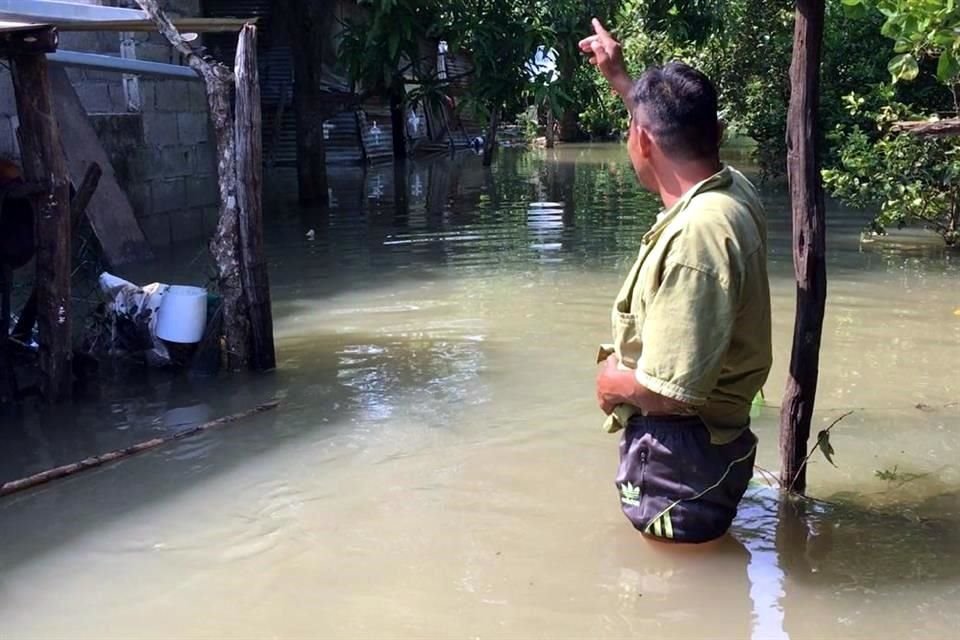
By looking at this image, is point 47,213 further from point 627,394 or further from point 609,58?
point 627,394

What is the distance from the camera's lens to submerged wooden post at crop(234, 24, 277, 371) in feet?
21.0

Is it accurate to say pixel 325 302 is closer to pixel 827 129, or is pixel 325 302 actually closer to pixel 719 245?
pixel 719 245

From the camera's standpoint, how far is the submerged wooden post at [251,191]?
639 cm

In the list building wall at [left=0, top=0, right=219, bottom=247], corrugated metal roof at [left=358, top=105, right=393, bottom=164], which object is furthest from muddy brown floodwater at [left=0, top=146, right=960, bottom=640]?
corrugated metal roof at [left=358, top=105, right=393, bottom=164]

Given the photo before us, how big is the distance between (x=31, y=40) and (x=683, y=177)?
395 centimetres

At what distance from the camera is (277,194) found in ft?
60.0

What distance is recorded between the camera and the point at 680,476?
11.3 feet

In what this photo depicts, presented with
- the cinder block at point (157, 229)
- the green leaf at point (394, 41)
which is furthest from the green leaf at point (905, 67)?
the cinder block at point (157, 229)

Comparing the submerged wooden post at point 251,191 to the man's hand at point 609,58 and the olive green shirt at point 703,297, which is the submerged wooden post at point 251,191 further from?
the olive green shirt at point 703,297

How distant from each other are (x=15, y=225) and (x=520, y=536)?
386cm

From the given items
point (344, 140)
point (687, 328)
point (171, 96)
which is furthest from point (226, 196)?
point (344, 140)

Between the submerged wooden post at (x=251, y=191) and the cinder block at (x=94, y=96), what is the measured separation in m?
4.66

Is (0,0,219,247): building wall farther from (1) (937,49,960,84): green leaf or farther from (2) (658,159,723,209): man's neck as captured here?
(1) (937,49,960,84): green leaf

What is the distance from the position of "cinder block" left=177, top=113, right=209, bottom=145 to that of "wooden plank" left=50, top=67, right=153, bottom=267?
6.56ft
